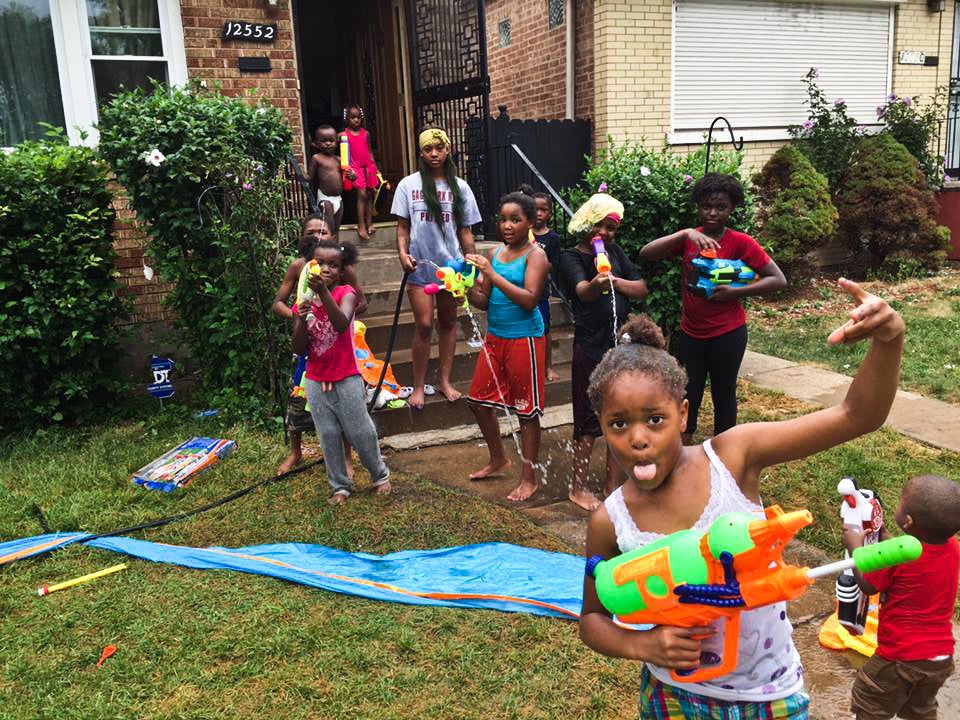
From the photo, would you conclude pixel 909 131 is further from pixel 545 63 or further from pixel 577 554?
pixel 577 554

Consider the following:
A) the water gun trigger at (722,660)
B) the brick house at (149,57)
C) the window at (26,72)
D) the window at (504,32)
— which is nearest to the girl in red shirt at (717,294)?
the water gun trigger at (722,660)

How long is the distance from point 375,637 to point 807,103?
426 inches

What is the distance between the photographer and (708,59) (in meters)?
10.8

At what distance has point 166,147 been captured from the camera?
596 cm

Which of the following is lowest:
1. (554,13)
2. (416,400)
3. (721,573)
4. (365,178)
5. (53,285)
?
(416,400)

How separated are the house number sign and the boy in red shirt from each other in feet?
23.6

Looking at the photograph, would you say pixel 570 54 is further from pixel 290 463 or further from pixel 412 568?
pixel 412 568

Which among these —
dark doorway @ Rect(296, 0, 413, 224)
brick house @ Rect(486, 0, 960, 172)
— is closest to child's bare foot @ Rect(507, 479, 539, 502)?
dark doorway @ Rect(296, 0, 413, 224)

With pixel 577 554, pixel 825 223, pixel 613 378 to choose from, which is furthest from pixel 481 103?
pixel 613 378

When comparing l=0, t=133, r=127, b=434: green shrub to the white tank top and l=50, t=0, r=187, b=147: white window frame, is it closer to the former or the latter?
l=50, t=0, r=187, b=147: white window frame

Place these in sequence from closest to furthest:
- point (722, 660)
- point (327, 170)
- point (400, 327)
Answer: point (722, 660), point (400, 327), point (327, 170)

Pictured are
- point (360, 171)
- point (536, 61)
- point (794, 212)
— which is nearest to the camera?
point (360, 171)

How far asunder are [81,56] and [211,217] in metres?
2.67

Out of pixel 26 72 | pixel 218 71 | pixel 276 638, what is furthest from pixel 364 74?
pixel 276 638
